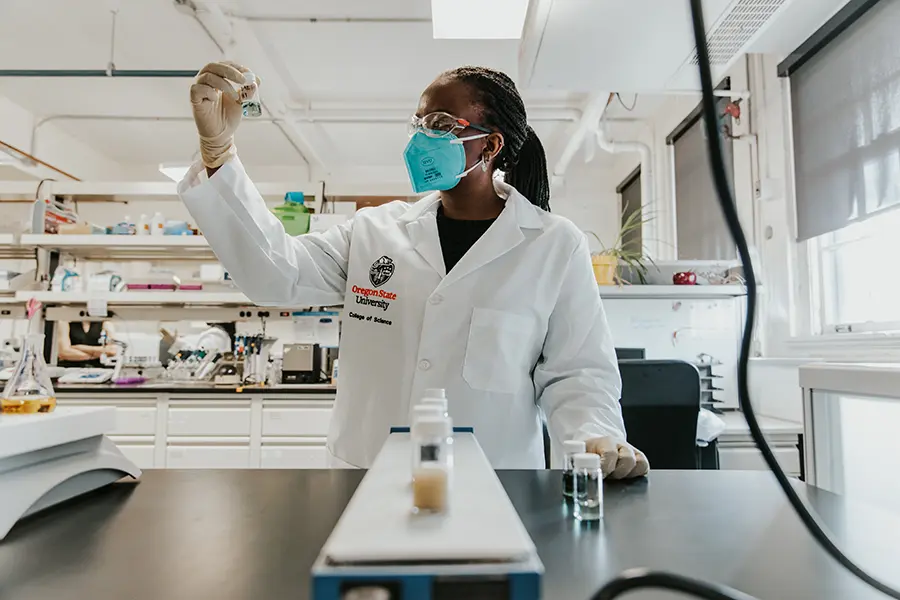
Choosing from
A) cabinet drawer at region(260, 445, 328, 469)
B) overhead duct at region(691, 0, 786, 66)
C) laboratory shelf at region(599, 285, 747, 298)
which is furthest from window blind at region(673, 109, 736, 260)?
cabinet drawer at region(260, 445, 328, 469)

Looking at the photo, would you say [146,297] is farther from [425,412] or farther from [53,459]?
[425,412]

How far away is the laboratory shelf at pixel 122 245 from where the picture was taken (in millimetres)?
3500

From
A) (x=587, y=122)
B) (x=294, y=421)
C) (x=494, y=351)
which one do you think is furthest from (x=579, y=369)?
(x=587, y=122)

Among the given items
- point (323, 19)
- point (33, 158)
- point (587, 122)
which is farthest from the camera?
point (33, 158)

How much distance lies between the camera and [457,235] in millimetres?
1307

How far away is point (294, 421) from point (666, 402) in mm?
2094

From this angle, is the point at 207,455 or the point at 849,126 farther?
the point at 207,455

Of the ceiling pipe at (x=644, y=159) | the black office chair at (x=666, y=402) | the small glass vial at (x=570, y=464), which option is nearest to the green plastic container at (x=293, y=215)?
the black office chair at (x=666, y=402)

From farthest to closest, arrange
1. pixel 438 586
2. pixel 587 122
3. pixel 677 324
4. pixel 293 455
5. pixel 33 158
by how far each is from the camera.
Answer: pixel 33 158 → pixel 587 122 → pixel 293 455 → pixel 677 324 → pixel 438 586

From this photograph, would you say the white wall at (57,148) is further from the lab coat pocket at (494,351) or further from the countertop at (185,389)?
the lab coat pocket at (494,351)

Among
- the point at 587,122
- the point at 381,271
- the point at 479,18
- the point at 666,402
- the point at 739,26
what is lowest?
the point at 666,402

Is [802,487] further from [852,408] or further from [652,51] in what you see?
[652,51]

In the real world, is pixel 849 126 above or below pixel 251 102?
above

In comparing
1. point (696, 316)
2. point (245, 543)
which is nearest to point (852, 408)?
point (245, 543)
